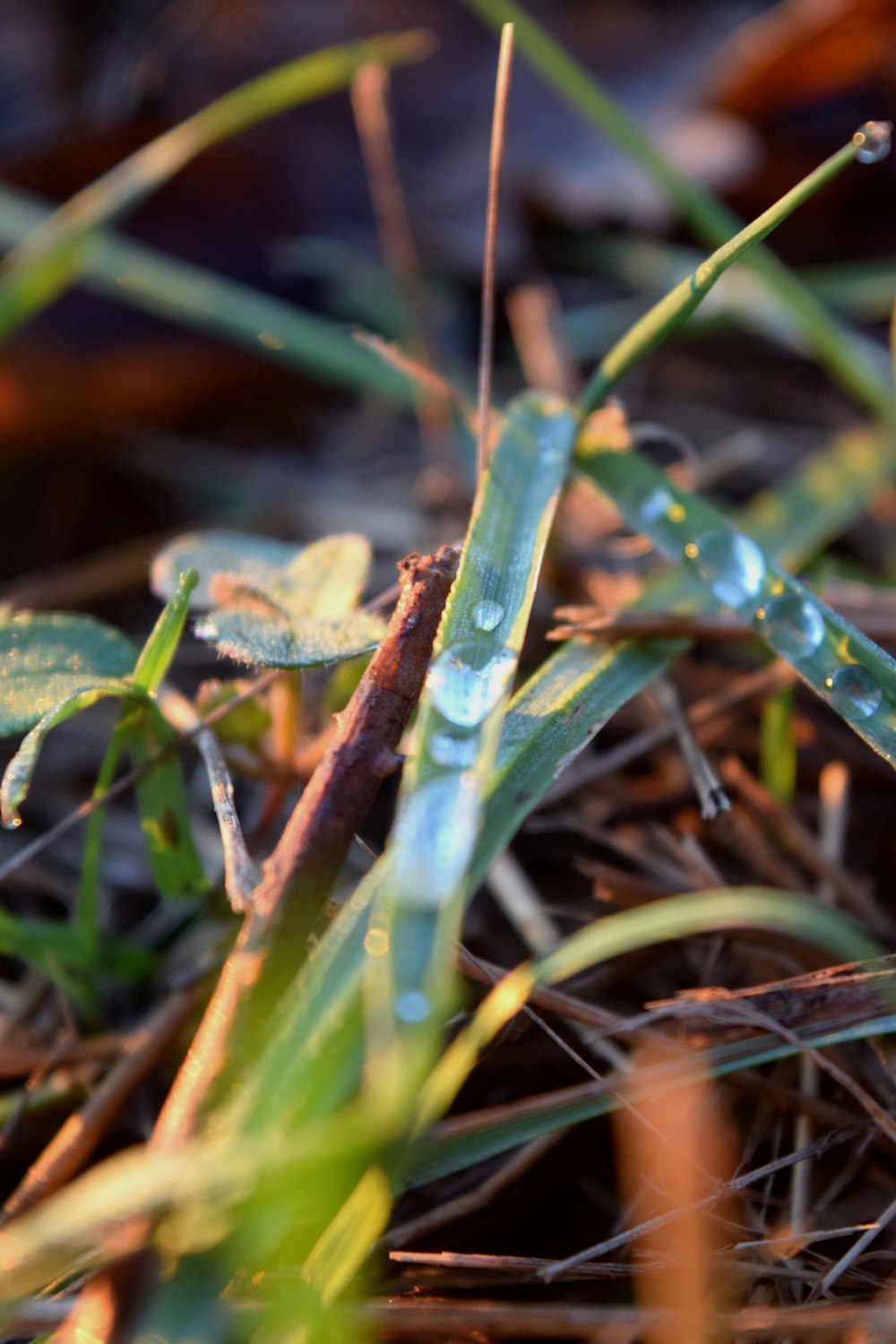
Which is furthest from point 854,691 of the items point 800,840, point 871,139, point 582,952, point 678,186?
point 678,186

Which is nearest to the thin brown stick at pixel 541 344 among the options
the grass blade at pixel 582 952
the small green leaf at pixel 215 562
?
the small green leaf at pixel 215 562

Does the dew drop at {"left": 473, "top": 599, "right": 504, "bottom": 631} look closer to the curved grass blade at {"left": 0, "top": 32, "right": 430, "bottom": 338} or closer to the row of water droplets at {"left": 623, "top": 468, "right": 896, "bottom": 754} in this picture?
the row of water droplets at {"left": 623, "top": 468, "right": 896, "bottom": 754}

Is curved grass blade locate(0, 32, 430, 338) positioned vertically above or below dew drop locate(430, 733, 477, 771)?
above

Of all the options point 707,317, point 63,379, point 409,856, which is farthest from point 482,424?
point 63,379

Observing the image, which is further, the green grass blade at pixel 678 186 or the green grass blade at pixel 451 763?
the green grass blade at pixel 678 186

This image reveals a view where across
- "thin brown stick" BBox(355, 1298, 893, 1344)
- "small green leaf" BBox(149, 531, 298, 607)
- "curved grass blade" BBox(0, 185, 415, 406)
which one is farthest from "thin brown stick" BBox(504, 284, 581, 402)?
"thin brown stick" BBox(355, 1298, 893, 1344)

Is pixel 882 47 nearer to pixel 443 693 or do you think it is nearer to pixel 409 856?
pixel 443 693

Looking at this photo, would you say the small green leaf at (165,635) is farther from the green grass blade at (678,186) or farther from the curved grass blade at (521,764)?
the green grass blade at (678,186)
